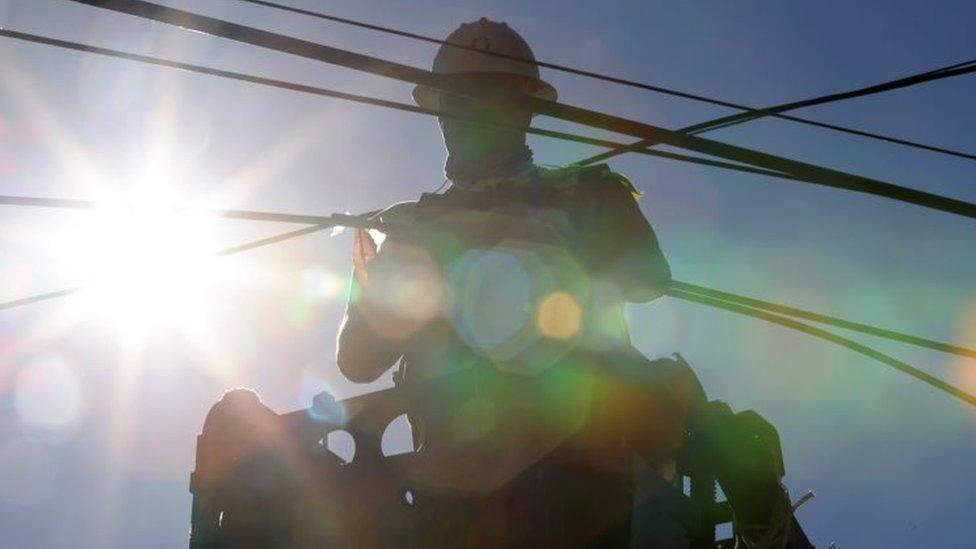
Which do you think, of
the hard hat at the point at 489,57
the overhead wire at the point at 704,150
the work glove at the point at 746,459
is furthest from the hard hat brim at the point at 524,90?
the work glove at the point at 746,459

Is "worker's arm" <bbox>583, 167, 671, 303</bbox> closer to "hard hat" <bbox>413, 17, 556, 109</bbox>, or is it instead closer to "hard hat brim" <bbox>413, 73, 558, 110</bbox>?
"hard hat brim" <bbox>413, 73, 558, 110</bbox>

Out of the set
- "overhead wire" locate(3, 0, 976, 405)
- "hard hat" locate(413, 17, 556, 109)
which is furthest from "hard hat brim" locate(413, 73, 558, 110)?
"overhead wire" locate(3, 0, 976, 405)

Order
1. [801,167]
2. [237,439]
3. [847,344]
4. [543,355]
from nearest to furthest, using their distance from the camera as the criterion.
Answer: [237,439]
[543,355]
[801,167]
[847,344]

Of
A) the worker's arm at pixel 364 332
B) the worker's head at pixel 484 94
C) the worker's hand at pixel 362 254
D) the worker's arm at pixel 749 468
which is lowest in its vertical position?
the worker's arm at pixel 749 468

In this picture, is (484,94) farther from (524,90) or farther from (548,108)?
(524,90)

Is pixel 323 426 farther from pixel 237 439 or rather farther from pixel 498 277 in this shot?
pixel 498 277

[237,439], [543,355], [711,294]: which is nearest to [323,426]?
[237,439]

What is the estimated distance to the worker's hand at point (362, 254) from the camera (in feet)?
22.2

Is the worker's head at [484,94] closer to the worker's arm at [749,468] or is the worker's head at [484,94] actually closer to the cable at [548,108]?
the cable at [548,108]

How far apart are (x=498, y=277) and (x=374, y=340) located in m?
0.74

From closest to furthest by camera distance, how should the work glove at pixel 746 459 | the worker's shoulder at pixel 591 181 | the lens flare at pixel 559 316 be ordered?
1. the work glove at pixel 746 459
2. the lens flare at pixel 559 316
3. the worker's shoulder at pixel 591 181

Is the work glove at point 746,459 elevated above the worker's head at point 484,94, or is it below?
below

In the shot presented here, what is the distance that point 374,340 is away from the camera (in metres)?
6.53

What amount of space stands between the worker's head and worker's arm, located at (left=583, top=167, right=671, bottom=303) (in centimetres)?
56
